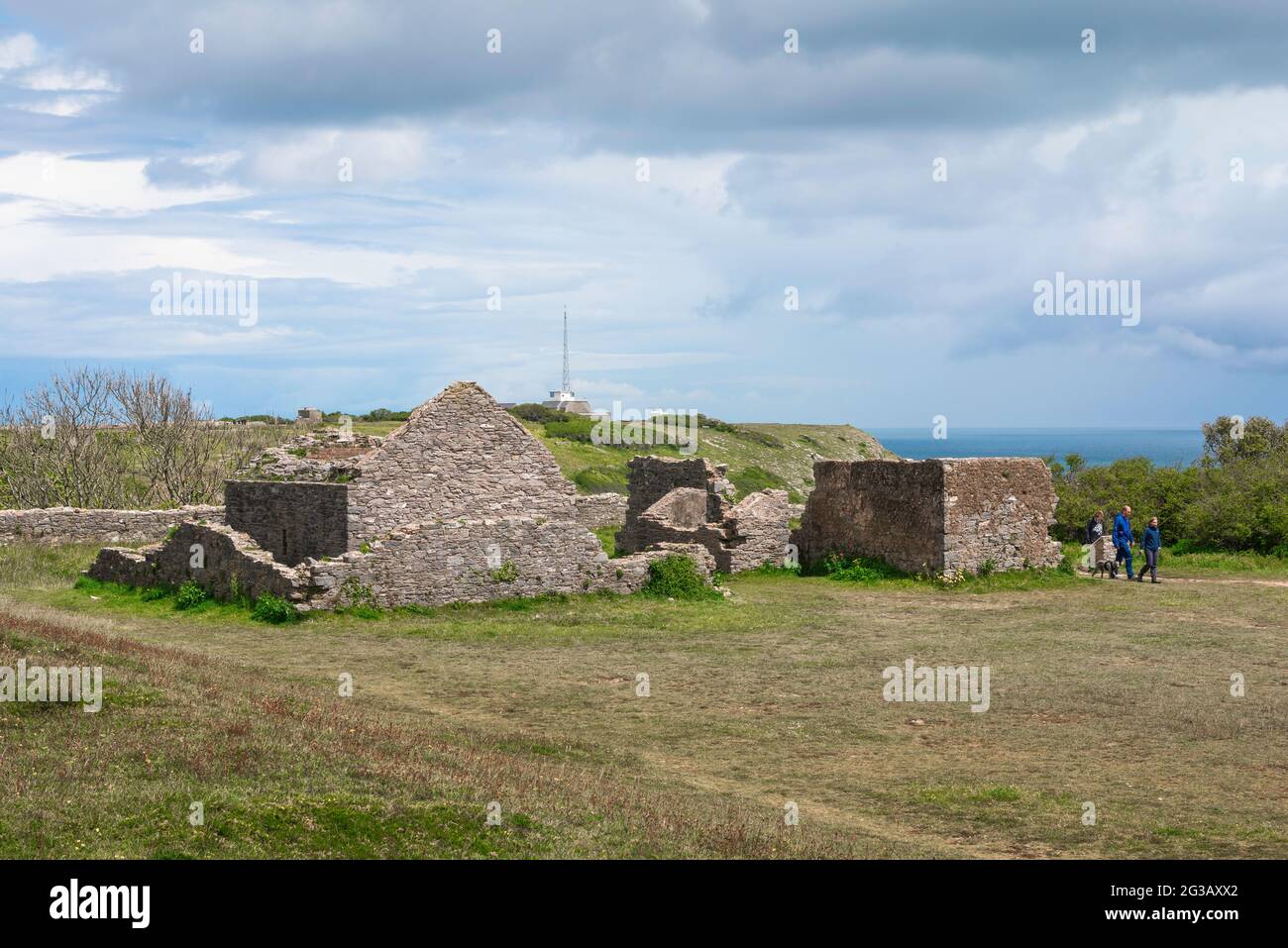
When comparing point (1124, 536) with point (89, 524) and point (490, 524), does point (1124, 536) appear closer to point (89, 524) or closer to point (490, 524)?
point (490, 524)

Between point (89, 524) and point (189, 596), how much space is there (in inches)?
415

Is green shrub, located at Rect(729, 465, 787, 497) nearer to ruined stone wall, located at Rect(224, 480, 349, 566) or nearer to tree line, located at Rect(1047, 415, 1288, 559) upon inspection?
tree line, located at Rect(1047, 415, 1288, 559)

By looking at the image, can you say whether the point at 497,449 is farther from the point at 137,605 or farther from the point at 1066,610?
the point at 1066,610

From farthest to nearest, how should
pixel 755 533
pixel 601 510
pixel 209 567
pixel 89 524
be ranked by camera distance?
pixel 601 510 < pixel 89 524 < pixel 755 533 < pixel 209 567

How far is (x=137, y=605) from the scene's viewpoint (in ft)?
71.4

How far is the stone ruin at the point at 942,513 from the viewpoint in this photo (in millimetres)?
25094

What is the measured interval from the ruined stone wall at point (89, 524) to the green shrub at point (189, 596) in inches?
292

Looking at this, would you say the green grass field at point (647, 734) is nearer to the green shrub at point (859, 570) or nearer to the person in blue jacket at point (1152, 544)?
the person in blue jacket at point (1152, 544)

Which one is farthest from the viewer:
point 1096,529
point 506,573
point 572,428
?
point 572,428

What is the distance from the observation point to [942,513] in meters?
24.9

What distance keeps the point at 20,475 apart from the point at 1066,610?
3240 cm

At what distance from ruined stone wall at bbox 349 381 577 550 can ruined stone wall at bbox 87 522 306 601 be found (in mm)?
1731

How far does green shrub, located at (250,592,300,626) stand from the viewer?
19531 mm

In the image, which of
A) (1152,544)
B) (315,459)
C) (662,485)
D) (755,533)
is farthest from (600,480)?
(1152,544)
